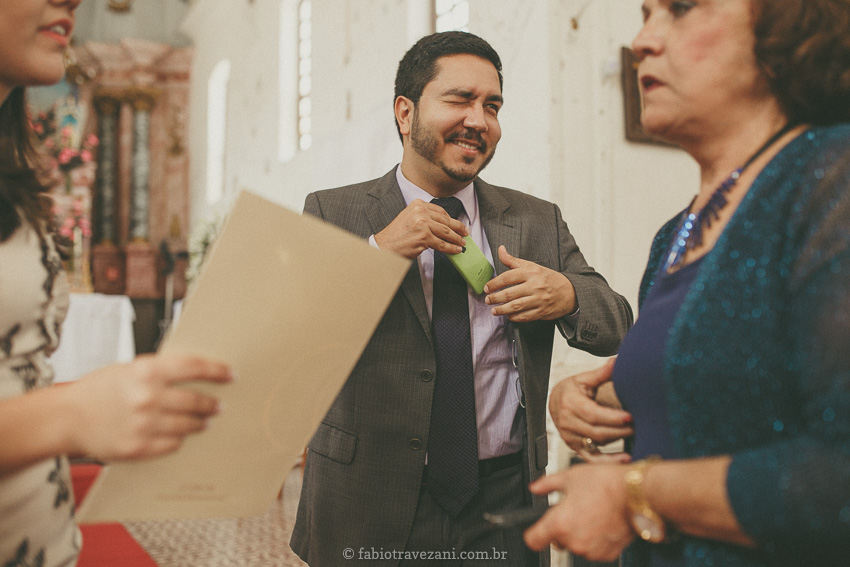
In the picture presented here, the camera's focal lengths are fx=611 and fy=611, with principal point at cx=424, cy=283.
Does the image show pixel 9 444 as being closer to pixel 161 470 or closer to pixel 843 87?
pixel 161 470

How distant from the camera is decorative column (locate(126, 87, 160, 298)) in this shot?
34.5 feet

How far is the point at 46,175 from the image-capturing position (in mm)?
1041

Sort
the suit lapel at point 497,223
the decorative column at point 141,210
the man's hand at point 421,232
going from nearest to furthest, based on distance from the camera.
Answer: the man's hand at point 421,232
the suit lapel at point 497,223
the decorative column at point 141,210

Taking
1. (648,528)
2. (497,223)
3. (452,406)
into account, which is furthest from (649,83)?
(452,406)

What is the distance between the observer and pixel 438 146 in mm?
1639

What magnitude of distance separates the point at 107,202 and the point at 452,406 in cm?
1109

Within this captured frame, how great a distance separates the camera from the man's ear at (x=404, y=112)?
5.84ft

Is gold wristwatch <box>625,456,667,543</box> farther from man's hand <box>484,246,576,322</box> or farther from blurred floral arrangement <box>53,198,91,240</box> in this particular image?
blurred floral arrangement <box>53,198,91,240</box>

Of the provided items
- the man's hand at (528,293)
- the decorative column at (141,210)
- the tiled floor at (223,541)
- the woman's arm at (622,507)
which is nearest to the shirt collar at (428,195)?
the man's hand at (528,293)

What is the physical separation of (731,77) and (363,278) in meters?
0.58

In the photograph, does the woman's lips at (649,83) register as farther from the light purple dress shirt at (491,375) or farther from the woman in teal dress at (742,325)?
the light purple dress shirt at (491,375)

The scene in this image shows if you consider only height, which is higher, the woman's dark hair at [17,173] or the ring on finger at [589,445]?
the woman's dark hair at [17,173]

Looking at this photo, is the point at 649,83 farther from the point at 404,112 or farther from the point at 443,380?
the point at 404,112

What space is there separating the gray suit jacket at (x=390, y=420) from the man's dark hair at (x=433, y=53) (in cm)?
43
